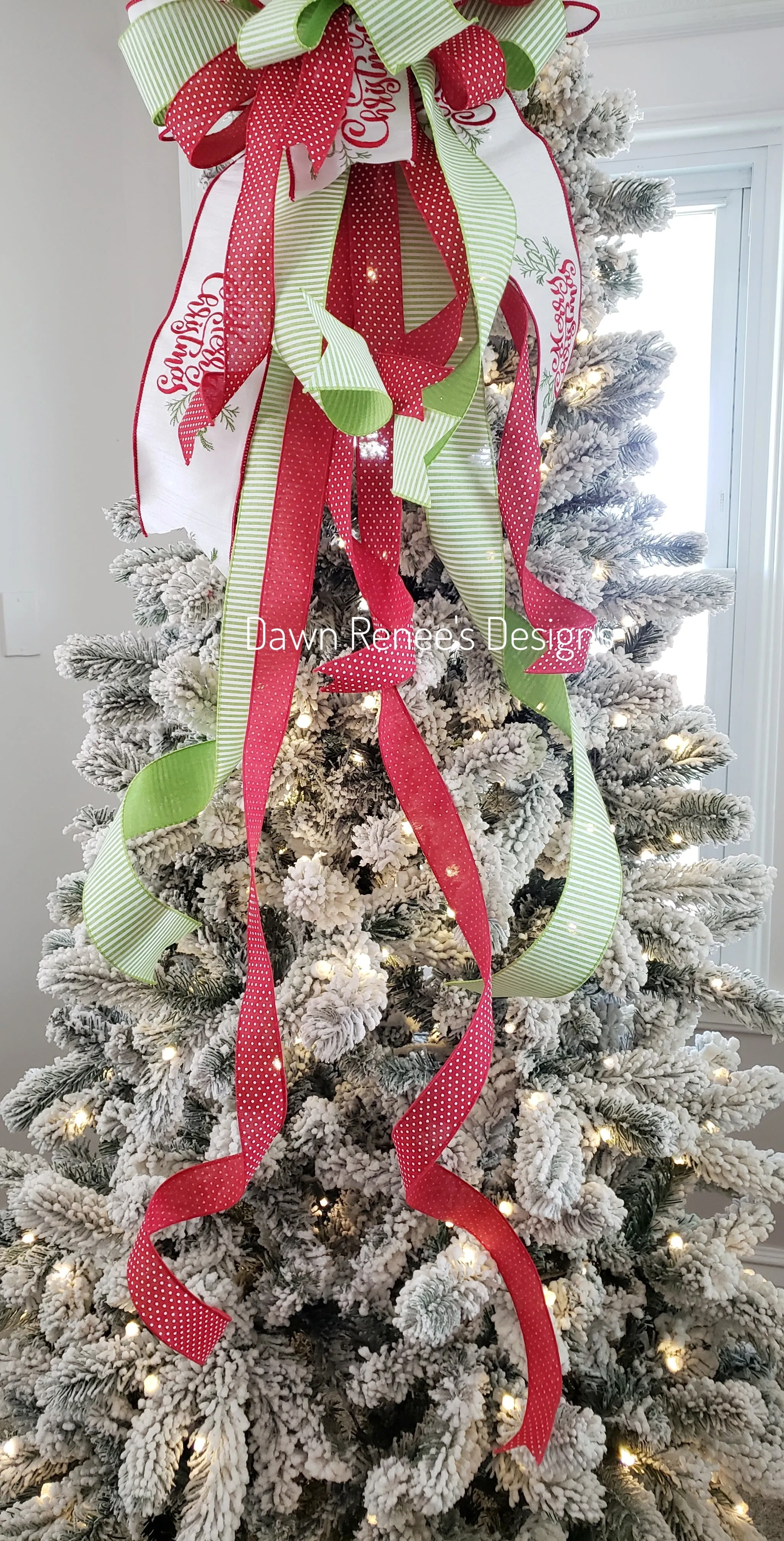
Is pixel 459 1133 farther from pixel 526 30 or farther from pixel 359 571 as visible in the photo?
pixel 526 30

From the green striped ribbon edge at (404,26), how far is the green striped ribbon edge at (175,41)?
0.35ft

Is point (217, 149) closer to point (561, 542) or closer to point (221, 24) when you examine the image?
point (221, 24)

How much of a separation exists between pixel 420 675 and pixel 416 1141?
273 millimetres

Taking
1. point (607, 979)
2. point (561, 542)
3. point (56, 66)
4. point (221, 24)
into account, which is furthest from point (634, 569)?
point (56, 66)

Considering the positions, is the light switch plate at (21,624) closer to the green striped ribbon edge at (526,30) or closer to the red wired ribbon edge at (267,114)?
the red wired ribbon edge at (267,114)

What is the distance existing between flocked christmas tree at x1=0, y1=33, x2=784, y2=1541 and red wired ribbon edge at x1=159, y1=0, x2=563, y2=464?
0.13 m

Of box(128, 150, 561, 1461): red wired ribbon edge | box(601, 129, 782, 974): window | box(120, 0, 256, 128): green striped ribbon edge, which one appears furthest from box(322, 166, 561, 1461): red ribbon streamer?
box(601, 129, 782, 974): window

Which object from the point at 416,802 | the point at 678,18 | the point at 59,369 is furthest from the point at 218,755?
the point at 678,18

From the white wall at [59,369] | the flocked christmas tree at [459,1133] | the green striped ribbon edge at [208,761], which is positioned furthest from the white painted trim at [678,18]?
the green striped ribbon edge at [208,761]

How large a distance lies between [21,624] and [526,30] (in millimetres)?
933

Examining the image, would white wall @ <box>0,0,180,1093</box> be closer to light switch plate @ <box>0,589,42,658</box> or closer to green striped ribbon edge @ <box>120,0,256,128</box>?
light switch plate @ <box>0,589,42,658</box>

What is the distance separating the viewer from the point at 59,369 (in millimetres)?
1226

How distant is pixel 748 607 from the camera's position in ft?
4.12

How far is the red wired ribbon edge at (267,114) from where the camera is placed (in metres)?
0.49
